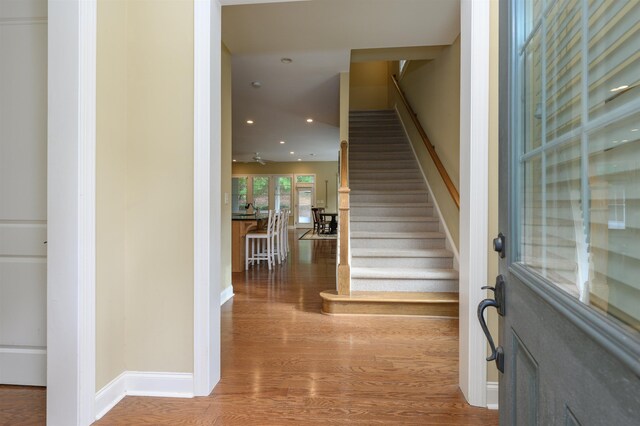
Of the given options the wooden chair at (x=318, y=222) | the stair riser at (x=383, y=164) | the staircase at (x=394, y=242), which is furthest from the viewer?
the wooden chair at (x=318, y=222)

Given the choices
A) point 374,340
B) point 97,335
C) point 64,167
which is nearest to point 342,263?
point 374,340

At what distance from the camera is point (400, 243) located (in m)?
4.02

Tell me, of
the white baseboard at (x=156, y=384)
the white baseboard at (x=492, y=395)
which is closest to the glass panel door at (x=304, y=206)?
the white baseboard at (x=156, y=384)

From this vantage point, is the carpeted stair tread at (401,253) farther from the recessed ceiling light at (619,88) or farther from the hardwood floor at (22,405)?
the recessed ceiling light at (619,88)

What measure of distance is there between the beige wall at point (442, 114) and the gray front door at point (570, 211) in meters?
2.97

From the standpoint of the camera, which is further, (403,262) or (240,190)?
(240,190)

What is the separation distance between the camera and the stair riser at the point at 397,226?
4293 mm

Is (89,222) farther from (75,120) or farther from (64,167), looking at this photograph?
(75,120)

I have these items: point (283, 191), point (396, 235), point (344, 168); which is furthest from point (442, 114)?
point (283, 191)

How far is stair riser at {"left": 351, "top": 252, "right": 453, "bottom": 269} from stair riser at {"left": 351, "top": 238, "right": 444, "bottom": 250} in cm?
28

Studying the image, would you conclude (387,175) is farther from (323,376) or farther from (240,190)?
(240,190)

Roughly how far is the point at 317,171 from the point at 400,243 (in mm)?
10126

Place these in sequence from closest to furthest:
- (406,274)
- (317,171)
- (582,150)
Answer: (582,150)
(406,274)
(317,171)

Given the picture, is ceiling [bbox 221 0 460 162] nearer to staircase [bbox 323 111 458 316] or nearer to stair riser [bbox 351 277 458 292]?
staircase [bbox 323 111 458 316]
